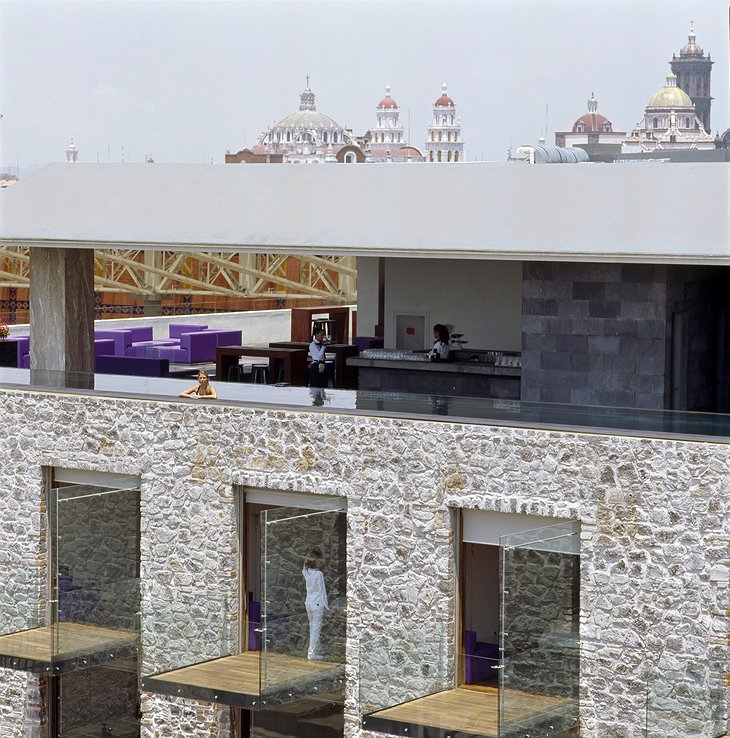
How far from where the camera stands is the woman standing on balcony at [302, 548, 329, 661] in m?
15.8

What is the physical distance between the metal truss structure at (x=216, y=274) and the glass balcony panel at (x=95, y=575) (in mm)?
15052

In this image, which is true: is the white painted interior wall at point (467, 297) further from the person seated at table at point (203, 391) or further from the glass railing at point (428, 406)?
the person seated at table at point (203, 391)

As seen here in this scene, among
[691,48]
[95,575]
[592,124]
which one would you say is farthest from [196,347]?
[691,48]

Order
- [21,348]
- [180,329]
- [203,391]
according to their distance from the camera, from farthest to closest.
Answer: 1. [180,329]
2. [21,348]
3. [203,391]

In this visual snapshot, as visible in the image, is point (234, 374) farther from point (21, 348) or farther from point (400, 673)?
point (400, 673)

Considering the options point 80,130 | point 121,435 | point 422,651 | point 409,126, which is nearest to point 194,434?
point 121,435

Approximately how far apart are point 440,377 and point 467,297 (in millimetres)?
1895

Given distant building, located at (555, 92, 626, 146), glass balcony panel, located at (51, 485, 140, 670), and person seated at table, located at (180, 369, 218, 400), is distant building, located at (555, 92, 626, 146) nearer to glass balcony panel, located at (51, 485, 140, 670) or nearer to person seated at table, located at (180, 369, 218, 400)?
person seated at table, located at (180, 369, 218, 400)

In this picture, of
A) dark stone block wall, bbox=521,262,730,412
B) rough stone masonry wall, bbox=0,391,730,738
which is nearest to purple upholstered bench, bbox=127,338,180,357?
rough stone masonry wall, bbox=0,391,730,738

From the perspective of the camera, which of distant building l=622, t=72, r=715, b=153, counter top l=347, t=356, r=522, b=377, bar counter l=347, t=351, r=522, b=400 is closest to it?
counter top l=347, t=356, r=522, b=377

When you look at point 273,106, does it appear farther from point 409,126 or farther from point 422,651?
point 422,651

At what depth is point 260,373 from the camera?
21453mm

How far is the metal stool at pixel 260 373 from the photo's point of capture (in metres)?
21.3

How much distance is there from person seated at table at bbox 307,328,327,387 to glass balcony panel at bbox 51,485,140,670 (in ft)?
13.4
